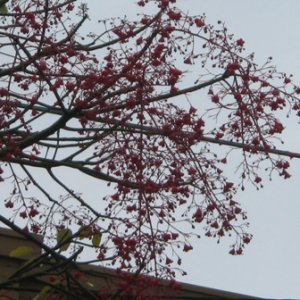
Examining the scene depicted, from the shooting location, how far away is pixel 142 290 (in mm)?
4508

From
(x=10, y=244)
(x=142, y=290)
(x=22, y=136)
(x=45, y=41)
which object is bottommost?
(x=142, y=290)

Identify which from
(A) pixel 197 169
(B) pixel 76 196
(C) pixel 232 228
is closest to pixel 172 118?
(A) pixel 197 169

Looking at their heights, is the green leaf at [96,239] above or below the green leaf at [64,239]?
above

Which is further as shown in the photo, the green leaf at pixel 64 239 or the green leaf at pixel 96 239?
the green leaf at pixel 96 239

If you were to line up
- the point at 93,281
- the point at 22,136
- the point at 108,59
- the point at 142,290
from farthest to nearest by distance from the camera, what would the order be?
the point at 93,281 → the point at 22,136 → the point at 108,59 → the point at 142,290

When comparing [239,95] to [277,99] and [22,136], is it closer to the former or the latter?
[277,99]

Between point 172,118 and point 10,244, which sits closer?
point 172,118

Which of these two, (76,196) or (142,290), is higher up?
Result: (76,196)

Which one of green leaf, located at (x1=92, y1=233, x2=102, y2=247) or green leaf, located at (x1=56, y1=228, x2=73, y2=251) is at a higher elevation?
green leaf, located at (x1=92, y1=233, x2=102, y2=247)

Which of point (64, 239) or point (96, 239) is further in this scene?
point (96, 239)

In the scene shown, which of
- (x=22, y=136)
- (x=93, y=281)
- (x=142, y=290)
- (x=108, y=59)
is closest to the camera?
(x=142, y=290)

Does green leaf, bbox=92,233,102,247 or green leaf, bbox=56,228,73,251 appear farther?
green leaf, bbox=92,233,102,247

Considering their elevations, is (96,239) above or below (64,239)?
above

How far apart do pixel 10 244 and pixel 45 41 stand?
4.00 ft
